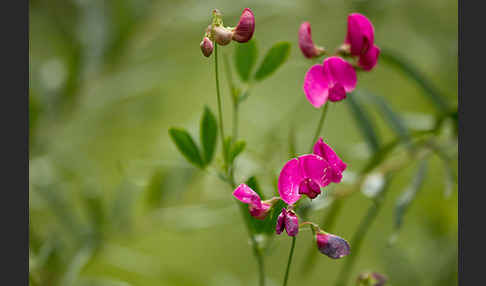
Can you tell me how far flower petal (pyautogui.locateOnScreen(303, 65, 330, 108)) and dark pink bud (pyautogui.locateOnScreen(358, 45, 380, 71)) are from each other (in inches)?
2.2

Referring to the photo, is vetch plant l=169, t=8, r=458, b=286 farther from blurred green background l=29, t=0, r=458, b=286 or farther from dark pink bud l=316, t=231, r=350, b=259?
blurred green background l=29, t=0, r=458, b=286

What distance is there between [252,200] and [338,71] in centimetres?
13

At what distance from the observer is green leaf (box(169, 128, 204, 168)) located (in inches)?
17.8

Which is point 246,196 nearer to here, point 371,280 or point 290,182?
point 290,182

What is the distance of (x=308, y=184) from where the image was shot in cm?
38

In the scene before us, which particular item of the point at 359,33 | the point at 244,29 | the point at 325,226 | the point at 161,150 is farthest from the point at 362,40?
the point at 161,150

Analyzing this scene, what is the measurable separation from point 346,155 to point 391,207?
0.30 meters

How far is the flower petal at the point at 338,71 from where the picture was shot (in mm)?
426

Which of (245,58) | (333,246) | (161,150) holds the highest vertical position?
(245,58)

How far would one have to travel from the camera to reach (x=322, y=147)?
38 centimetres

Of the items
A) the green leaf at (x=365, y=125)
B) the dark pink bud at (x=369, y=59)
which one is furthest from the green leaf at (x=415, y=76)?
the dark pink bud at (x=369, y=59)

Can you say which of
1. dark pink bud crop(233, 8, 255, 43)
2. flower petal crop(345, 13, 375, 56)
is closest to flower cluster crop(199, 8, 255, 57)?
dark pink bud crop(233, 8, 255, 43)

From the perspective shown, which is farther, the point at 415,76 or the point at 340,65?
the point at 415,76

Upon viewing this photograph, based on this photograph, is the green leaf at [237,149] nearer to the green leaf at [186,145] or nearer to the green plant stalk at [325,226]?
the green leaf at [186,145]
